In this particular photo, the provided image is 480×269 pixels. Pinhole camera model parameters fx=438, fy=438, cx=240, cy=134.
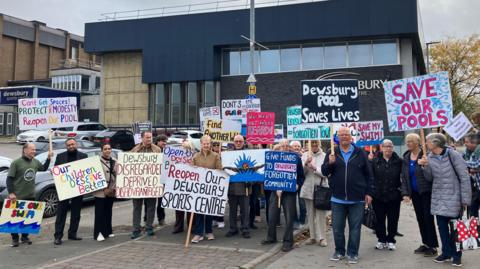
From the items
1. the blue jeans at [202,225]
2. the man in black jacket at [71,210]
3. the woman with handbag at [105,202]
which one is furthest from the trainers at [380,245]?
the man in black jacket at [71,210]

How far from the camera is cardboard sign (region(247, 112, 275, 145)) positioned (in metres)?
10.9

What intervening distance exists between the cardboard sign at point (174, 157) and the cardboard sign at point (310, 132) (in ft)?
7.92

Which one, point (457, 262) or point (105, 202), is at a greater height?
point (105, 202)

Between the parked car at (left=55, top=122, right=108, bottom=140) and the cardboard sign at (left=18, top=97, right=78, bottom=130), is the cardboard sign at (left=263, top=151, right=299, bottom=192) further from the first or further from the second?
the parked car at (left=55, top=122, right=108, bottom=140)

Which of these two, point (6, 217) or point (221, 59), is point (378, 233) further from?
point (221, 59)

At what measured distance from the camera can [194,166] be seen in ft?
26.3

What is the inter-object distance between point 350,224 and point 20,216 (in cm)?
586

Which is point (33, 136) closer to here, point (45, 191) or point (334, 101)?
point (45, 191)

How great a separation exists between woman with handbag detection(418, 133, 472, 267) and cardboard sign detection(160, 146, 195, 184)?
4.43m

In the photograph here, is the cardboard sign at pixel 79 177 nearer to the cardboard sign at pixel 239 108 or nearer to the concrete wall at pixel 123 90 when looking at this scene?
the cardboard sign at pixel 239 108

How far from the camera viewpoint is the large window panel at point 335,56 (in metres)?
28.9

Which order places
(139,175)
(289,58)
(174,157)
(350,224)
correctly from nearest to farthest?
1. (350,224)
2. (139,175)
3. (174,157)
4. (289,58)

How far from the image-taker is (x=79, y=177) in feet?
27.6

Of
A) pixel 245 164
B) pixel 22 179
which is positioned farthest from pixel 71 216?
pixel 245 164
